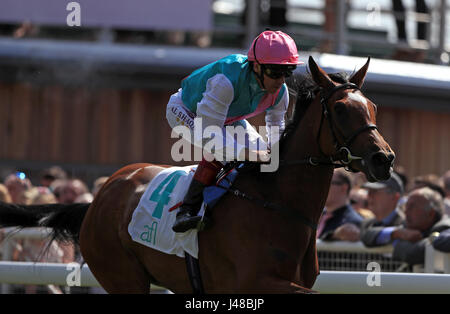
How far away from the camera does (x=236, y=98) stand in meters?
4.18

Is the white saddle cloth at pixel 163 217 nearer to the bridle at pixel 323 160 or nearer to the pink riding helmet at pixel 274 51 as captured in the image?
the bridle at pixel 323 160

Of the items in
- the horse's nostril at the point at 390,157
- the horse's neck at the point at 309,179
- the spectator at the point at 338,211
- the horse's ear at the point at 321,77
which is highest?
the horse's ear at the point at 321,77

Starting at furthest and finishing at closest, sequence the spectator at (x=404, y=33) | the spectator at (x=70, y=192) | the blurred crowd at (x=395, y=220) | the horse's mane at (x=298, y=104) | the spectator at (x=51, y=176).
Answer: the spectator at (x=404, y=33)
the spectator at (x=51, y=176)
the spectator at (x=70, y=192)
the blurred crowd at (x=395, y=220)
the horse's mane at (x=298, y=104)

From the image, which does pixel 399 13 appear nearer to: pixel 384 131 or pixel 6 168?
pixel 384 131

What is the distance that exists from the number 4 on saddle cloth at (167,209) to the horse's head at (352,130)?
607 mm

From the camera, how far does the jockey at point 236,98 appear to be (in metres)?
4.00

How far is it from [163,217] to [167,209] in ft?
0.16

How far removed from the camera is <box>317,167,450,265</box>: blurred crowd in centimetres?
533

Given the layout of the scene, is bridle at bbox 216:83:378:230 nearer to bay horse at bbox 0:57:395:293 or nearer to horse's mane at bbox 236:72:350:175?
bay horse at bbox 0:57:395:293

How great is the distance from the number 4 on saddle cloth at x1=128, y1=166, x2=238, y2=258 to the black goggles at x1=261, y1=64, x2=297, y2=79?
56 cm

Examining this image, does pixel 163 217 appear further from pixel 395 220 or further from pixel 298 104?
pixel 395 220

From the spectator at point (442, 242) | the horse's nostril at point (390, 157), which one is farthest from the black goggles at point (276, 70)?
the spectator at point (442, 242)

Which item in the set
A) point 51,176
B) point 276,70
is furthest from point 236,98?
point 51,176
